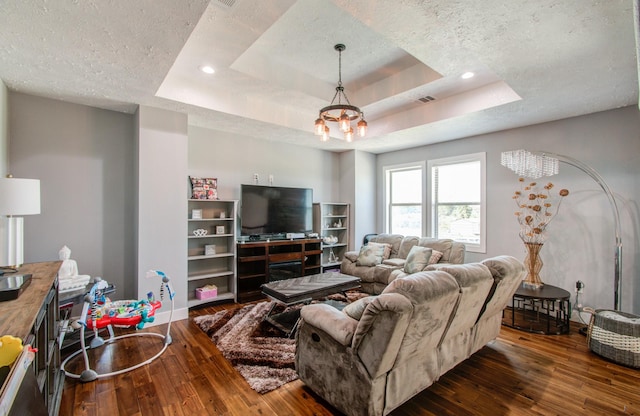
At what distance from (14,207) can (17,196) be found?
3.4 inches

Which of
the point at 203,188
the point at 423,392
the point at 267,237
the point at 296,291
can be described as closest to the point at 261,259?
the point at 267,237

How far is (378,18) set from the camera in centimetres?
201

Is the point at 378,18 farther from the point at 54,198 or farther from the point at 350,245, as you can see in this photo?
the point at 350,245

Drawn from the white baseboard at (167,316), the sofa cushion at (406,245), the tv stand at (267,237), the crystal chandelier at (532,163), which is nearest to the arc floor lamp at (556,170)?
the crystal chandelier at (532,163)

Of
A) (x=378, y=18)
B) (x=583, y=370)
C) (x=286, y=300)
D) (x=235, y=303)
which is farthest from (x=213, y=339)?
(x=583, y=370)

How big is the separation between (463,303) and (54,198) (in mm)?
4395

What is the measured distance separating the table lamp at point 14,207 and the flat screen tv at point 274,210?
2520 millimetres

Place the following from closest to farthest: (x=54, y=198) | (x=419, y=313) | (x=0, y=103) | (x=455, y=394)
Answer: (x=419, y=313)
(x=455, y=394)
(x=0, y=103)
(x=54, y=198)

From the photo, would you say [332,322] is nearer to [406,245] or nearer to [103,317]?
[103,317]

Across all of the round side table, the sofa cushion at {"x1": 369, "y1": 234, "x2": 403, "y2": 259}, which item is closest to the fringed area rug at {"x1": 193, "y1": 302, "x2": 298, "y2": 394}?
the sofa cushion at {"x1": 369, "y1": 234, "x2": 403, "y2": 259}

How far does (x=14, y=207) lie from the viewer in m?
2.19

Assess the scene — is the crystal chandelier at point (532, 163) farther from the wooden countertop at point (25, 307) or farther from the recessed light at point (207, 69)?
the wooden countertop at point (25, 307)

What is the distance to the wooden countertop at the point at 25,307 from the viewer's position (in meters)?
1.14

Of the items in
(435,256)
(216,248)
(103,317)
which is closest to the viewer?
(103,317)
